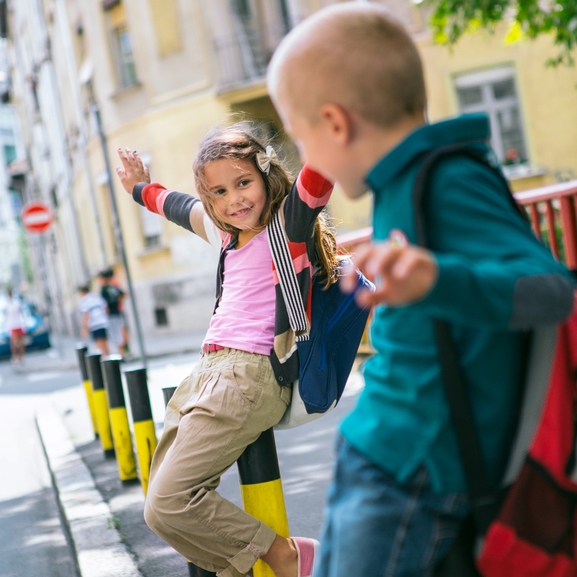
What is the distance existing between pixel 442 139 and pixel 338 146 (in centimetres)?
19

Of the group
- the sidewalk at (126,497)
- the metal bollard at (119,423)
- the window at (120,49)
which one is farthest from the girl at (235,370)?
the window at (120,49)

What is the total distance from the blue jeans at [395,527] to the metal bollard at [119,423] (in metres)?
4.16

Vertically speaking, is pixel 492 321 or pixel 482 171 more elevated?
pixel 482 171

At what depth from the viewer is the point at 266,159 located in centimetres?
282

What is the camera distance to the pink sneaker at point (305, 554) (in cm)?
299

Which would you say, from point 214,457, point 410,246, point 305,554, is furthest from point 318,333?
point 410,246

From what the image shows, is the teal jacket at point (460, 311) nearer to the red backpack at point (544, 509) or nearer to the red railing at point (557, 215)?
the red backpack at point (544, 509)

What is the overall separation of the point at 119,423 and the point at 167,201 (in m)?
2.72

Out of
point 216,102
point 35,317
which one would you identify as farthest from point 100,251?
point 216,102

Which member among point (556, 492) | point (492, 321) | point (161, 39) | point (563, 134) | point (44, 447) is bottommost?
point (44, 447)

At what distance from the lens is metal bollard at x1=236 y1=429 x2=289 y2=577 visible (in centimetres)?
296

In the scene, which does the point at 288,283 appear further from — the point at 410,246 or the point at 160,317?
the point at 160,317

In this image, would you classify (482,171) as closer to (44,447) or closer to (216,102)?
(44,447)

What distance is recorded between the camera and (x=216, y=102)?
797 inches
